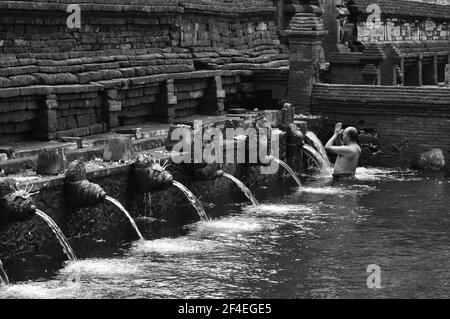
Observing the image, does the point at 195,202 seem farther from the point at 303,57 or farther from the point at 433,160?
the point at 303,57

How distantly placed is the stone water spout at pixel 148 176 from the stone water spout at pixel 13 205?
3356 mm

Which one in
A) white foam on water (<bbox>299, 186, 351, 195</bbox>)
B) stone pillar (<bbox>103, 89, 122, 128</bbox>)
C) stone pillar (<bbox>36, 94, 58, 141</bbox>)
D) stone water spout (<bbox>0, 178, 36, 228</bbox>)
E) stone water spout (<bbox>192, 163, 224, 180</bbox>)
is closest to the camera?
stone water spout (<bbox>0, 178, 36, 228</bbox>)

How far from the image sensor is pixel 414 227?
1909cm

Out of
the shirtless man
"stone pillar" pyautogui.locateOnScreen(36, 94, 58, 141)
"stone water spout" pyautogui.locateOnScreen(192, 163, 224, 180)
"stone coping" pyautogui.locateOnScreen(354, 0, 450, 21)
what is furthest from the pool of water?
"stone coping" pyautogui.locateOnScreen(354, 0, 450, 21)

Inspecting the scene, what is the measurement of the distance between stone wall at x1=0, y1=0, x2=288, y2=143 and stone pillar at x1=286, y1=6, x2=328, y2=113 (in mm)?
1613

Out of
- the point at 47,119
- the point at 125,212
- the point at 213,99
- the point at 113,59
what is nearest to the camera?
the point at 125,212

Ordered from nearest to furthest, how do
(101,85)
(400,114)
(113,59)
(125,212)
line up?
1. (125,212)
2. (101,85)
3. (113,59)
4. (400,114)

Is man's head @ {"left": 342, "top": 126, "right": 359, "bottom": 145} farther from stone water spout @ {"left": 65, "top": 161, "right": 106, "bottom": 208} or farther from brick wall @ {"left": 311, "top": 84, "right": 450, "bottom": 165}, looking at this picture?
stone water spout @ {"left": 65, "top": 161, "right": 106, "bottom": 208}

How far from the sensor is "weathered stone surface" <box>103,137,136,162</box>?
61.4 feet

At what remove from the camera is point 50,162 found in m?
17.1

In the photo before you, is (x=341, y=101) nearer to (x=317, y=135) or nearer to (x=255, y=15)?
(x=317, y=135)

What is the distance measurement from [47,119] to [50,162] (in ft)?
13.8

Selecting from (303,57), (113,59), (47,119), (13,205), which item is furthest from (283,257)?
(303,57)
